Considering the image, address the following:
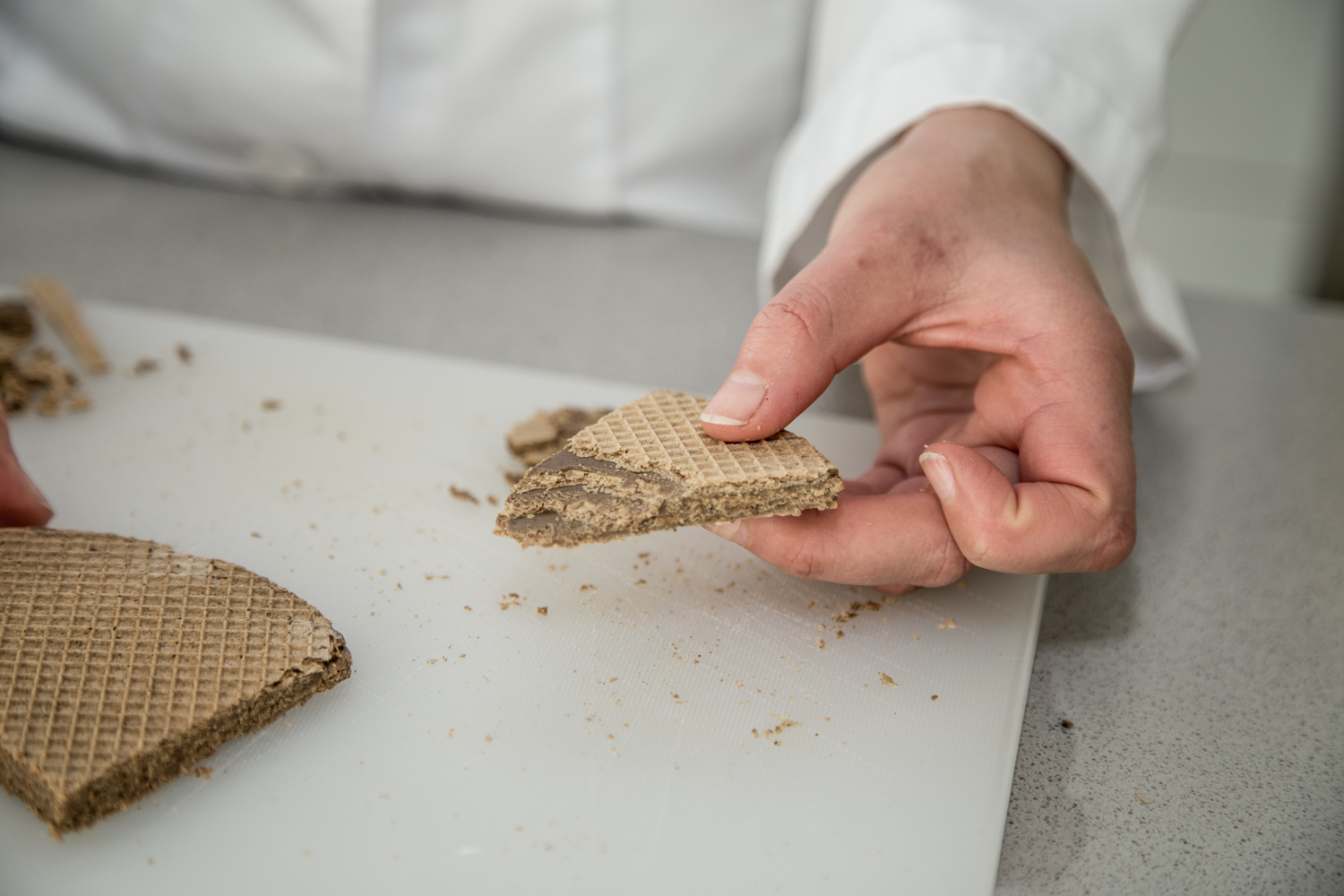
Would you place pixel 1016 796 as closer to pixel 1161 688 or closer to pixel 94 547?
pixel 1161 688

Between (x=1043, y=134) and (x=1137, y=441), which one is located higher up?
(x=1043, y=134)

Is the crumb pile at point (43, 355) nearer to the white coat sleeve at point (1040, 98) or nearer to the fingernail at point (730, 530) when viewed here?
the fingernail at point (730, 530)

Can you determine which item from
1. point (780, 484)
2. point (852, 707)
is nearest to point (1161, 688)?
point (852, 707)

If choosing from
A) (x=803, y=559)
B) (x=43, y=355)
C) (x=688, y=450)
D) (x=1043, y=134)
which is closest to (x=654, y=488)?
(x=688, y=450)

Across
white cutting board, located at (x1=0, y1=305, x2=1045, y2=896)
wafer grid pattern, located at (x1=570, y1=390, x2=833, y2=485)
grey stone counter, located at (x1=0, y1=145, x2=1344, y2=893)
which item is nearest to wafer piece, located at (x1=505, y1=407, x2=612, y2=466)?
white cutting board, located at (x1=0, y1=305, x2=1045, y2=896)

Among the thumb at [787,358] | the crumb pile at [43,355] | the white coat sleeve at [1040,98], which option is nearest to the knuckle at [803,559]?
the thumb at [787,358]

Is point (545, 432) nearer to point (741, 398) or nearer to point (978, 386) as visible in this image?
point (741, 398)

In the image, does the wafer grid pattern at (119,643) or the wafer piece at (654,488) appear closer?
the wafer grid pattern at (119,643)
